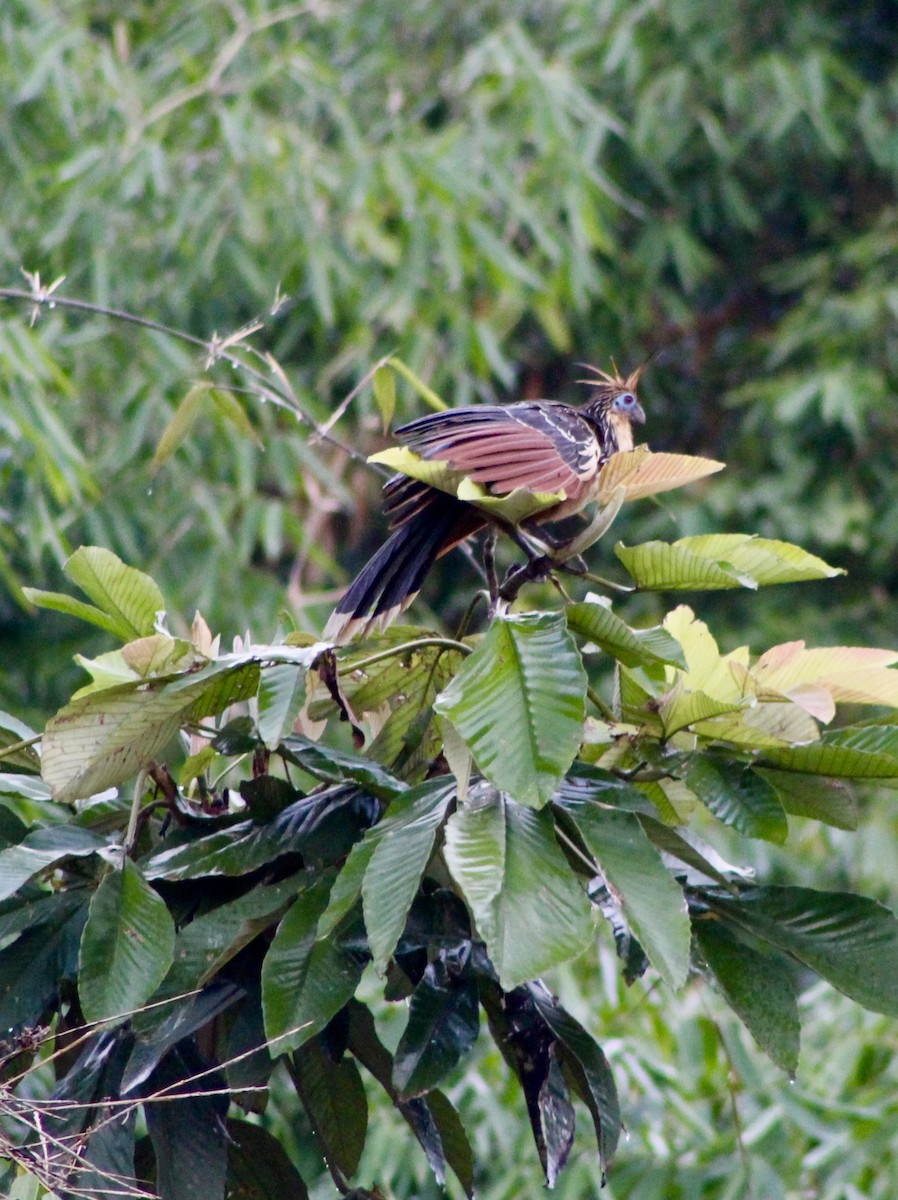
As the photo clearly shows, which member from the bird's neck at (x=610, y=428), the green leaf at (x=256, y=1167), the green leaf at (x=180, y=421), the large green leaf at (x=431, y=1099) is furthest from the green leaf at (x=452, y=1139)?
the bird's neck at (x=610, y=428)

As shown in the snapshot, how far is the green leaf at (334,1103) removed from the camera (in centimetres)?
132

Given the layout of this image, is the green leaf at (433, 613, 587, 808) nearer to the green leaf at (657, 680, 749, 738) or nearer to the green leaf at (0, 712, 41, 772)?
the green leaf at (657, 680, 749, 738)

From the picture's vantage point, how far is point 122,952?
3.65ft

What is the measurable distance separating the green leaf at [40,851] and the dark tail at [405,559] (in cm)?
34

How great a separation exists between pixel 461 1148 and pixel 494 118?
414 cm

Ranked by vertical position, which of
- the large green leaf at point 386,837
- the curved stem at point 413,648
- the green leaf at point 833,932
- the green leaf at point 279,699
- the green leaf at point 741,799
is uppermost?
the green leaf at point 279,699

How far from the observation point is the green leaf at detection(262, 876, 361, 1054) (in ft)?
3.59

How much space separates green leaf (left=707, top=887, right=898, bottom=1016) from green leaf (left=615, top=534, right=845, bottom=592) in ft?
0.87

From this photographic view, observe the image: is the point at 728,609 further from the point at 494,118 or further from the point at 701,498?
the point at 494,118

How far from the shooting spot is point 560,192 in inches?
182

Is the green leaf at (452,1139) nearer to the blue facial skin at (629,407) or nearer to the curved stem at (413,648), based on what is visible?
the curved stem at (413,648)

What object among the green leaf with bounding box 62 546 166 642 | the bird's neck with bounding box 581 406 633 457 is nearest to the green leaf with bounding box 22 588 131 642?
the green leaf with bounding box 62 546 166 642

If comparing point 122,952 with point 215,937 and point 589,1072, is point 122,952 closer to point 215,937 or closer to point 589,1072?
point 215,937

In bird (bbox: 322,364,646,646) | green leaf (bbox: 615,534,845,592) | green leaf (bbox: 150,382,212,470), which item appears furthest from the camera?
green leaf (bbox: 150,382,212,470)
